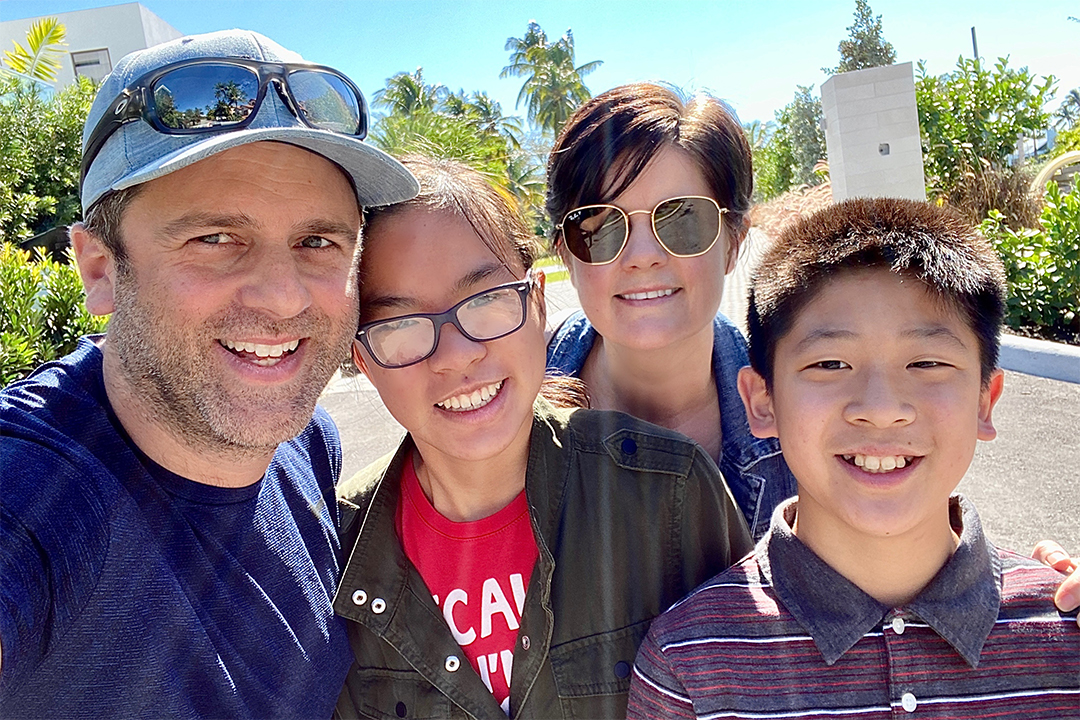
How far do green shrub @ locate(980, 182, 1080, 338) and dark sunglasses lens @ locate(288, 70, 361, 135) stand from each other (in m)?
5.63

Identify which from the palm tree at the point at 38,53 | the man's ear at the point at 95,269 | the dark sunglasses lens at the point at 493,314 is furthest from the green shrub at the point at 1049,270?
the palm tree at the point at 38,53

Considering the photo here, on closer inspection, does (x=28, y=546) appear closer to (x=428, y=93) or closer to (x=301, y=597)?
(x=301, y=597)

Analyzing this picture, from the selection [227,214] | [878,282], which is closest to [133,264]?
[227,214]

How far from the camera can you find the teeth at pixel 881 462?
1433mm

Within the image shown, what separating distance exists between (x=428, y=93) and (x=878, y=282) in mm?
55773

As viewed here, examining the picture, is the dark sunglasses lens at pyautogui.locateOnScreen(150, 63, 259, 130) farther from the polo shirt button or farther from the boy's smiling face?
the polo shirt button

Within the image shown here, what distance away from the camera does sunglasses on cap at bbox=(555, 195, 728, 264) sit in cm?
199

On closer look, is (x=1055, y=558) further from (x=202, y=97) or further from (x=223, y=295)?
(x=202, y=97)

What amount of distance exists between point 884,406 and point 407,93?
179 ft

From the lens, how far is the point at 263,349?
5.13 ft

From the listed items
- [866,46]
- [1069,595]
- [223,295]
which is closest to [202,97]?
[223,295]

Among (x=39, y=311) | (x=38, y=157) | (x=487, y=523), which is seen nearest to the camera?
(x=487, y=523)

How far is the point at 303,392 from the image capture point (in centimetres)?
161

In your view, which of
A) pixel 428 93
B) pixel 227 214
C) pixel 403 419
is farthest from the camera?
pixel 428 93
